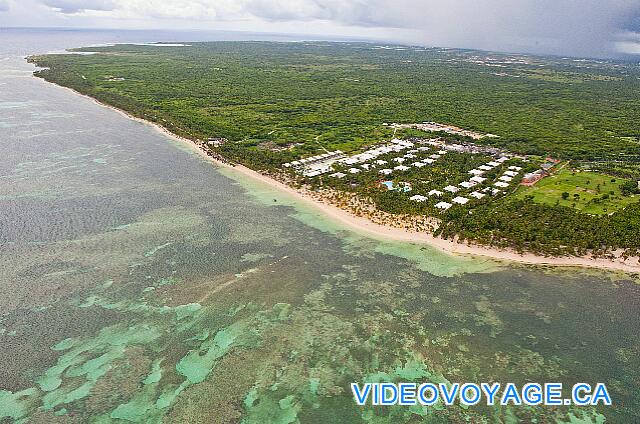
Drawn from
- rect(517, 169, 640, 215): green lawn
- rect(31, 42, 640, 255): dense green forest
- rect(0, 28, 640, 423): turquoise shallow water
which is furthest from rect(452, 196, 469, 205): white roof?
rect(0, 28, 640, 423): turquoise shallow water

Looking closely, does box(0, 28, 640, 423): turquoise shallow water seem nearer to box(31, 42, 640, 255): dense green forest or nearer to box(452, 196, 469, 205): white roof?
box(31, 42, 640, 255): dense green forest

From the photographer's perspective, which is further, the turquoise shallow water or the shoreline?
the shoreline

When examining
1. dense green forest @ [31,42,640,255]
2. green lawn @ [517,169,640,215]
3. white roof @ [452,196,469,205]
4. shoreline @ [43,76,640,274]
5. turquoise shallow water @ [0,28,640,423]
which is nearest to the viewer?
turquoise shallow water @ [0,28,640,423]

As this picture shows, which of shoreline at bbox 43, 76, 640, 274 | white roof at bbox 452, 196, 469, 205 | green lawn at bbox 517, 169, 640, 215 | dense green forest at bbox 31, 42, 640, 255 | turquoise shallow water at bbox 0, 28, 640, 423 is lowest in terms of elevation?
turquoise shallow water at bbox 0, 28, 640, 423

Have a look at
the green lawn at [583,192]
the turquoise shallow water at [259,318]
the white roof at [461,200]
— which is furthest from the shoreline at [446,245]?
the green lawn at [583,192]

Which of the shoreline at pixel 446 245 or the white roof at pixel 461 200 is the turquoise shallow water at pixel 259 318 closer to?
the shoreline at pixel 446 245
